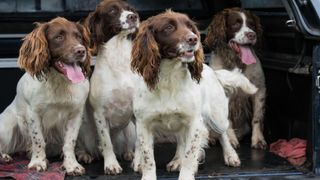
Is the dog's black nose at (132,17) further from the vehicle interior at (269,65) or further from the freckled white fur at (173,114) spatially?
the vehicle interior at (269,65)

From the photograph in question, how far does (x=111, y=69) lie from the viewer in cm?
467

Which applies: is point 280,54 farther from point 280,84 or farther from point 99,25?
point 99,25

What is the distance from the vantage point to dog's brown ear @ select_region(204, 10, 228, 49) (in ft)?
18.3

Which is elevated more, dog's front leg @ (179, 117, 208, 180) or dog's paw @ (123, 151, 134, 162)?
dog's front leg @ (179, 117, 208, 180)

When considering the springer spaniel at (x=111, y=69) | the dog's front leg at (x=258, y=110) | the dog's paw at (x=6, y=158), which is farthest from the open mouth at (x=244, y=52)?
the dog's paw at (x=6, y=158)

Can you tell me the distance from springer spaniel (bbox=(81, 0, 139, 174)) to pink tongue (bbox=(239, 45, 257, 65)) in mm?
1157

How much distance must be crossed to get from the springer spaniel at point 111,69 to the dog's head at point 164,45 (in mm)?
689

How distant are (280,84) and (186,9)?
4.37 ft

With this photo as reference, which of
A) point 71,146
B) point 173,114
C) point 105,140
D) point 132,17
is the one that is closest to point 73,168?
point 71,146

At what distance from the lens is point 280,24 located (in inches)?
209

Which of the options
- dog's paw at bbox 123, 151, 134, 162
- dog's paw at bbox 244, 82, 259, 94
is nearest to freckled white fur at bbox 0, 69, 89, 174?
dog's paw at bbox 123, 151, 134, 162

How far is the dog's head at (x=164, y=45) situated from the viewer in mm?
3861

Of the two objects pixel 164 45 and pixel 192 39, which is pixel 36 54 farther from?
pixel 192 39

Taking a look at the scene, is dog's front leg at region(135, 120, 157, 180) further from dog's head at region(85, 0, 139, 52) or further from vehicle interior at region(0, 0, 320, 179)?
dog's head at region(85, 0, 139, 52)
